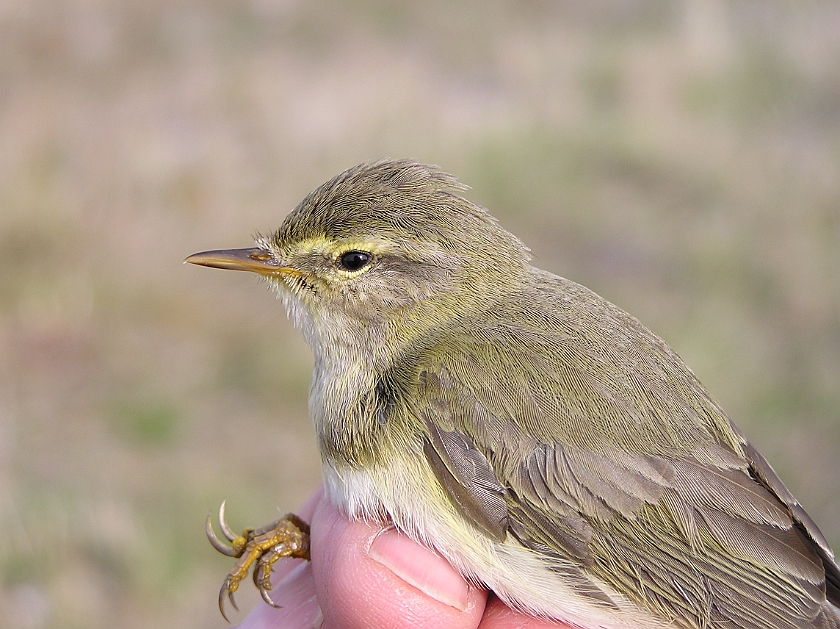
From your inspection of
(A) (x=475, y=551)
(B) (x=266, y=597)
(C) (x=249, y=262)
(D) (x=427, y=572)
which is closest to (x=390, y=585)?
(D) (x=427, y=572)

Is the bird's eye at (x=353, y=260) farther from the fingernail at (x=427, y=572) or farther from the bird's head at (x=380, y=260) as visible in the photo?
the fingernail at (x=427, y=572)

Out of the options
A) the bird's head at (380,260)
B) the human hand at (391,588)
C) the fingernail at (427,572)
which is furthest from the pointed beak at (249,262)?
the fingernail at (427,572)

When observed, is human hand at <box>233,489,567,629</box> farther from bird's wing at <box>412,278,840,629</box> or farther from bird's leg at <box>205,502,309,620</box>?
bird's leg at <box>205,502,309,620</box>

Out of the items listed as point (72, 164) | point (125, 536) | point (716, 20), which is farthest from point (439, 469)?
point (716, 20)

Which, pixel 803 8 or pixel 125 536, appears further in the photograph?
pixel 803 8

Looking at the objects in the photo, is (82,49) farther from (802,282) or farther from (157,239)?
(802,282)

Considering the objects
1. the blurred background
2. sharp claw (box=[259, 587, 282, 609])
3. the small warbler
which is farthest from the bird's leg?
the blurred background
